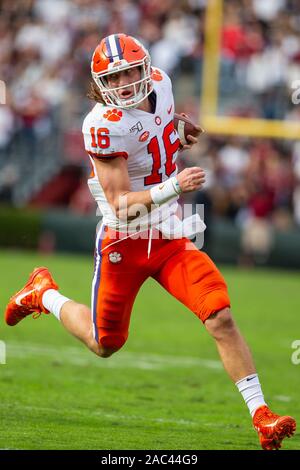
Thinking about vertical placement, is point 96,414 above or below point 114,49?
below

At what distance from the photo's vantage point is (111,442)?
441 cm

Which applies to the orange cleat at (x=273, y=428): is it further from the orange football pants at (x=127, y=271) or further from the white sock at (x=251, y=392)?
the orange football pants at (x=127, y=271)

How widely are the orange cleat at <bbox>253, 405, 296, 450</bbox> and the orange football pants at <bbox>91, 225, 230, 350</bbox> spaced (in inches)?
25.5

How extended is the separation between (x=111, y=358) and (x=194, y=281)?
2.60 meters

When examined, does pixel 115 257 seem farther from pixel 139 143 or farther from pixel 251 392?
pixel 251 392

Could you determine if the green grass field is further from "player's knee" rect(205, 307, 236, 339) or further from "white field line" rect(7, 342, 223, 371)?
"player's knee" rect(205, 307, 236, 339)

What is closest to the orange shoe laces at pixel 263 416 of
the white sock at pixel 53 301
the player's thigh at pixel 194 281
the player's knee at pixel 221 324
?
the player's knee at pixel 221 324

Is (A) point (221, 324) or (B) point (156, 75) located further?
(B) point (156, 75)

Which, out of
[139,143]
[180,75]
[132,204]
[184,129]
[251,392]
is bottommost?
[251,392]

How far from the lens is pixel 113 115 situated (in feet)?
15.0

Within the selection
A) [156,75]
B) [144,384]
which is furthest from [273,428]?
[144,384]

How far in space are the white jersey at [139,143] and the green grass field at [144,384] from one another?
3.06ft

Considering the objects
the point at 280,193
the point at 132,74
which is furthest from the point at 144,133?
the point at 280,193
